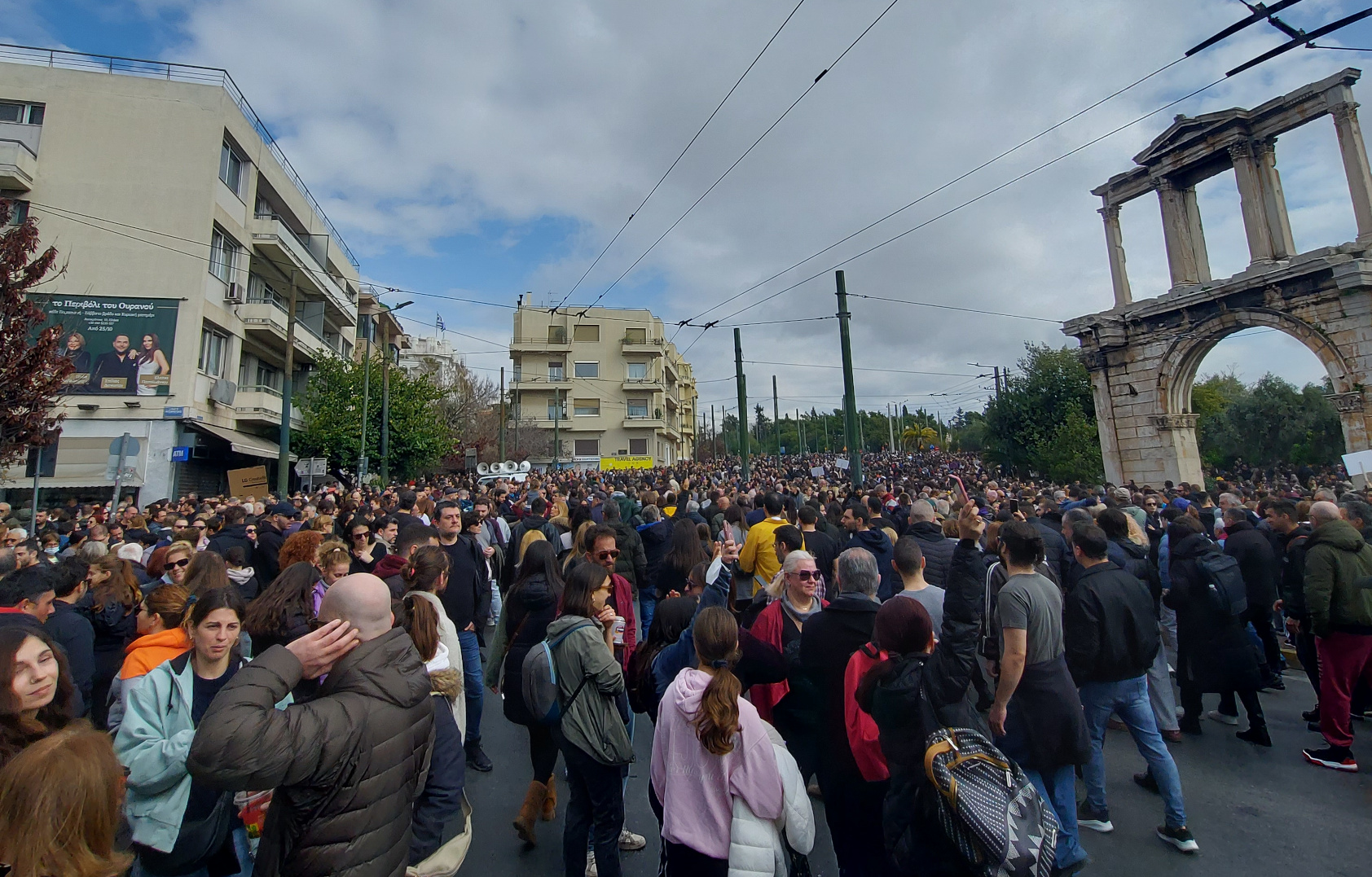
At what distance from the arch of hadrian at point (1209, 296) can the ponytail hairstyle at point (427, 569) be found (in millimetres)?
21322

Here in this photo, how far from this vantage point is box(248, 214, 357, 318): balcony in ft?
70.3

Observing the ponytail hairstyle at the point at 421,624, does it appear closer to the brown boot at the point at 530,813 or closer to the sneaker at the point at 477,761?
the brown boot at the point at 530,813

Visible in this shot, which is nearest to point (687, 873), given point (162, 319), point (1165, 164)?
point (162, 319)

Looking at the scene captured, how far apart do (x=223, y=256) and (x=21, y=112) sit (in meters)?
6.23

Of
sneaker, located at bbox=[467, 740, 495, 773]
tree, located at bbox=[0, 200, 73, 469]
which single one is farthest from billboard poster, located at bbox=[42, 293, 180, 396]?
sneaker, located at bbox=[467, 740, 495, 773]

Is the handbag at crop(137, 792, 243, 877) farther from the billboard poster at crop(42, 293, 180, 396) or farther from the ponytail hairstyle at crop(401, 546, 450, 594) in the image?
the billboard poster at crop(42, 293, 180, 396)

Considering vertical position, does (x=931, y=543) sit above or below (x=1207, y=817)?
above

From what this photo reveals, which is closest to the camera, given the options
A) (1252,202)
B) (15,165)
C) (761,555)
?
(761,555)

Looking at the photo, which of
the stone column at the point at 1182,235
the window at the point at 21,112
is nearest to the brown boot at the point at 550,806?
the stone column at the point at 1182,235

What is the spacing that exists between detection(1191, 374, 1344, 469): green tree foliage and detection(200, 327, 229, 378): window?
38.2 meters

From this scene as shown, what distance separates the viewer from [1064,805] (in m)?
3.31

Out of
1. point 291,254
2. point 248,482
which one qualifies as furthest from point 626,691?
point 291,254

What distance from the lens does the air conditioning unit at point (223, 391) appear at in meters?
19.1

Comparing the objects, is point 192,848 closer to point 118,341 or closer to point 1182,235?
point 118,341
